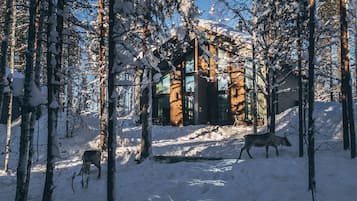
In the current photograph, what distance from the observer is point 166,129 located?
80.9 feet

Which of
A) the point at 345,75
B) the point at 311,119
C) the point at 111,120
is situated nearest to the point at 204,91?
the point at 345,75

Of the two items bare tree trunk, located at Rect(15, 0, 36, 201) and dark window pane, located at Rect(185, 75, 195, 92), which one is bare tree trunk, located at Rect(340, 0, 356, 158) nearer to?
bare tree trunk, located at Rect(15, 0, 36, 201)

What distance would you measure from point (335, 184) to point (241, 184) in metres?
2.77

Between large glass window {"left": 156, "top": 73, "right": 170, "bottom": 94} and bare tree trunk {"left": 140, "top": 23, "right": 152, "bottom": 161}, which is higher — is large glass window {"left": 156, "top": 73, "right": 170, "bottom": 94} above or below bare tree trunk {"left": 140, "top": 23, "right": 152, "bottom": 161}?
above

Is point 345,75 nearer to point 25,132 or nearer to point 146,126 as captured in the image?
point 146,126

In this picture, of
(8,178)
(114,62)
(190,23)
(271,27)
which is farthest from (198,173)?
(271,27)

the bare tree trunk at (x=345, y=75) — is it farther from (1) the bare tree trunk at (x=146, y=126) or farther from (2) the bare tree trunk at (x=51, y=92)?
(2) the bare tree trunk at (x=51, y=92)

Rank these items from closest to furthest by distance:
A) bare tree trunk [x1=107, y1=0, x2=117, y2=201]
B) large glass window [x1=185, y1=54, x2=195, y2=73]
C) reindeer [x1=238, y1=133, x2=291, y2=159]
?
bare tree trunk [x1=107, y1=0, x2=117, y2=201], reindeer [x1=238, y1=133, x2=291, y2=159], large glass window [x1=185, y1=54, x2=195, y2=73]

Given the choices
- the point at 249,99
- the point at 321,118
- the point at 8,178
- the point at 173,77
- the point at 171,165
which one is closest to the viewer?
the point at 171,165

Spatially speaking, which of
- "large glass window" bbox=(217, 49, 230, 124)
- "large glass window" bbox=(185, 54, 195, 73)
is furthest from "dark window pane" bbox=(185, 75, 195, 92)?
"large glass window" bbox=(217, 49, 230, 124)

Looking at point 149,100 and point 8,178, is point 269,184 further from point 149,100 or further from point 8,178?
point 8,178

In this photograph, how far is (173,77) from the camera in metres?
27.8

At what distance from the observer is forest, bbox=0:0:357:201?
27.8ft

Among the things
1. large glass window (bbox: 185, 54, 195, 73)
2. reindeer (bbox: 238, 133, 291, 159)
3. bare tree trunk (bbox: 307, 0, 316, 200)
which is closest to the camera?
bare tree trunk (bbox: 307, 0, 316, 200)
